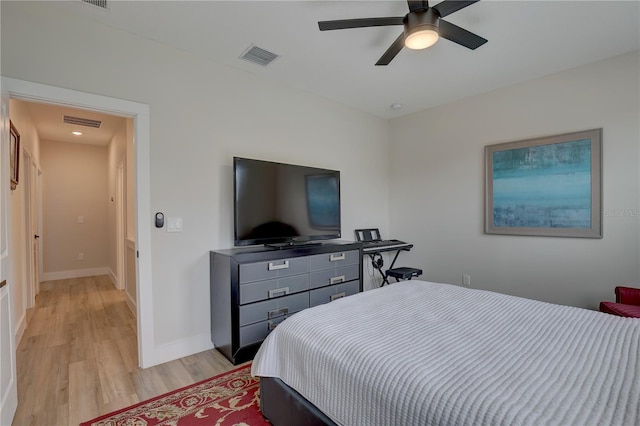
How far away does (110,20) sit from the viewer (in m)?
2.23

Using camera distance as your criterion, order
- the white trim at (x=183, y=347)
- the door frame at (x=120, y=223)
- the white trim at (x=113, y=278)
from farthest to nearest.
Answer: the white trim at (x=113, y=278) → the door frame at (x=120, y=223) → the white trim at (x=183, y=347)

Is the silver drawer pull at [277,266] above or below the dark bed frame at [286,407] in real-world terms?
above

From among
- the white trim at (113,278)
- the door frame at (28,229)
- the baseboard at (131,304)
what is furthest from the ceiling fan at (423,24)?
the white trim at (113,278)

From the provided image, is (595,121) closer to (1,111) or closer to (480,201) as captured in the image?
(480,201)

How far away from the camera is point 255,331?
8.14 ft

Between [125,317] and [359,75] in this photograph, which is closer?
[359,75]

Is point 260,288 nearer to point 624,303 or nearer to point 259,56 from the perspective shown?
point 259,56

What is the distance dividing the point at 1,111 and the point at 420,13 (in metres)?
2.52

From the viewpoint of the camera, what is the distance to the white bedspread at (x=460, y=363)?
862mm

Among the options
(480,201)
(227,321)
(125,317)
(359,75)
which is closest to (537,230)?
(480,201)

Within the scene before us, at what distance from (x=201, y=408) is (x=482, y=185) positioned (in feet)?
11.8

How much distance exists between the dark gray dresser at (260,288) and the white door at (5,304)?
1270mm

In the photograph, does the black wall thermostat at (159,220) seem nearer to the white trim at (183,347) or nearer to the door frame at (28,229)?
the white trim at (183,347)

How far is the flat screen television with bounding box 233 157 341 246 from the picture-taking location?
8.91ft
